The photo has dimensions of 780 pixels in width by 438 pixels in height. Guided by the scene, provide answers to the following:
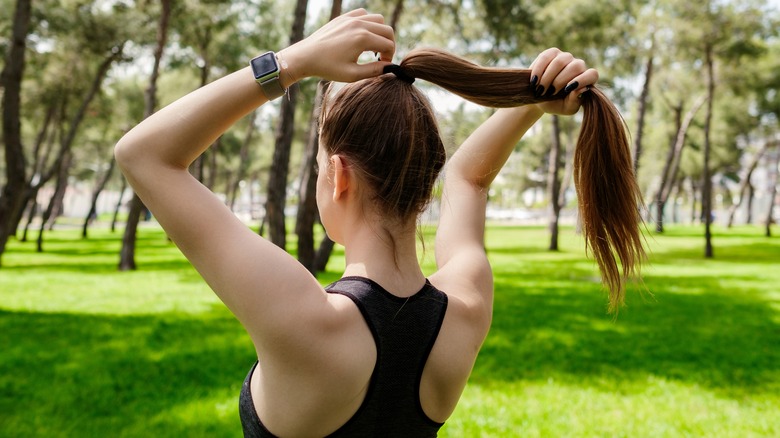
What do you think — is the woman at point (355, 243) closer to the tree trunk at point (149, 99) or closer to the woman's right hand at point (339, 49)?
the woman's right hand at point (339, 49)

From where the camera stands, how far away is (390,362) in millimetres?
1289

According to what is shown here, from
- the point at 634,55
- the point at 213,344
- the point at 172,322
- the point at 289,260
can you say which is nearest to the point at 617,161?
the point at 289,260

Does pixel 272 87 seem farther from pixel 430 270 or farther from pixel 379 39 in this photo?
pixel 430 270

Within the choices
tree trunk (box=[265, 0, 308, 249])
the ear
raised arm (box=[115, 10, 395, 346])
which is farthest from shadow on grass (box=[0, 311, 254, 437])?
raised arm (box=[115, 10, 395, 346])

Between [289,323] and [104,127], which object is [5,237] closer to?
[289,323]

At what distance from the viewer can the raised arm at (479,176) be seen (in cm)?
145

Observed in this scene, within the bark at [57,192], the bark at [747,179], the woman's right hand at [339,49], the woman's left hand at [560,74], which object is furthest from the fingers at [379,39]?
the bark at [747,179]

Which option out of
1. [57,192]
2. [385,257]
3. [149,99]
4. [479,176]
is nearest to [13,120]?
[479,176]

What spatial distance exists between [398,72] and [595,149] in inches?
20.2

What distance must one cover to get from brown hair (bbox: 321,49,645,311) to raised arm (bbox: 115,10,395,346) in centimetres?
15

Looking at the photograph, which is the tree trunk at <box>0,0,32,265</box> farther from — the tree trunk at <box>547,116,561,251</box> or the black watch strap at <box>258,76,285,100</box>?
the tree trunk at <box>547,116,561,251</box>

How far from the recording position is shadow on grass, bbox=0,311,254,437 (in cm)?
524

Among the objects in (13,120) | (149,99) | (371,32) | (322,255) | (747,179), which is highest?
(149,99)

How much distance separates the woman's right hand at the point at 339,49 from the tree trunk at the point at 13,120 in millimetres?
8544
